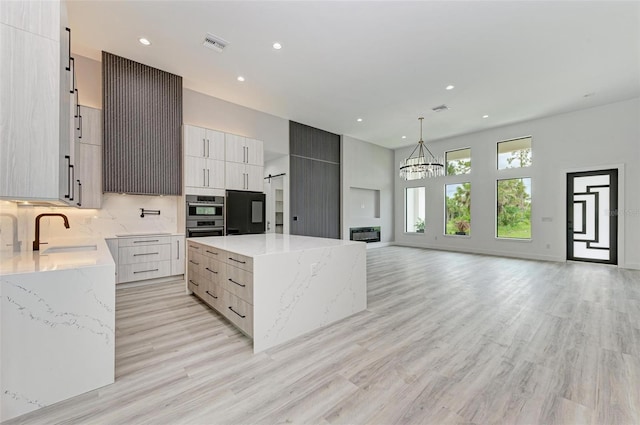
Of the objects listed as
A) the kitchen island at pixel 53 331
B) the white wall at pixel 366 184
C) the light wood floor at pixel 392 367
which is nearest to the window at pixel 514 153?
the white wall at pixel 366 184

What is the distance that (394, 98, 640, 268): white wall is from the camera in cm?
532

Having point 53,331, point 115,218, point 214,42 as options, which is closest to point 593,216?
point 214,42

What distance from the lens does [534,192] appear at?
652cm

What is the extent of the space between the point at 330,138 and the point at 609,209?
6470 millimetres

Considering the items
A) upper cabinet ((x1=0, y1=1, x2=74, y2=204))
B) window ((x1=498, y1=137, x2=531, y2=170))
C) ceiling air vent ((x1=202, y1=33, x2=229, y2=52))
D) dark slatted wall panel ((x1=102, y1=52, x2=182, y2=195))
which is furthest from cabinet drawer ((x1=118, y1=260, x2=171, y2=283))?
window ((x1=498, y1=137, x2=531, y2=170))

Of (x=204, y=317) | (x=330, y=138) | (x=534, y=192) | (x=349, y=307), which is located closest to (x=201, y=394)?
(x=204, y=317)

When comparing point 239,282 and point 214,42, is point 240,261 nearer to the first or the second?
point 239,282

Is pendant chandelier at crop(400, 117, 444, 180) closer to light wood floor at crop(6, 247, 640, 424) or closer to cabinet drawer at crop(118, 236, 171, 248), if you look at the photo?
light wood floor at crop(6, 247, 640, 424)

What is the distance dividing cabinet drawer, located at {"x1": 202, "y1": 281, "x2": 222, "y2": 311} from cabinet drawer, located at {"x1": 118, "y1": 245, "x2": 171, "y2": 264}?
1.61 metres

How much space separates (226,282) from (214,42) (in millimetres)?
3114

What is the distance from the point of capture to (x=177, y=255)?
433cm

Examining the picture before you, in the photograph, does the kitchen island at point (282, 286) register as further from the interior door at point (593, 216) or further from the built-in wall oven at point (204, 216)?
the interior door at point (593, 216)

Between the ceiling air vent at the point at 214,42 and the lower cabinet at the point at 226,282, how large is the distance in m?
2.64

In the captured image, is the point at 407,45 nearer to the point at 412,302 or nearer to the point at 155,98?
the point at 412,302
